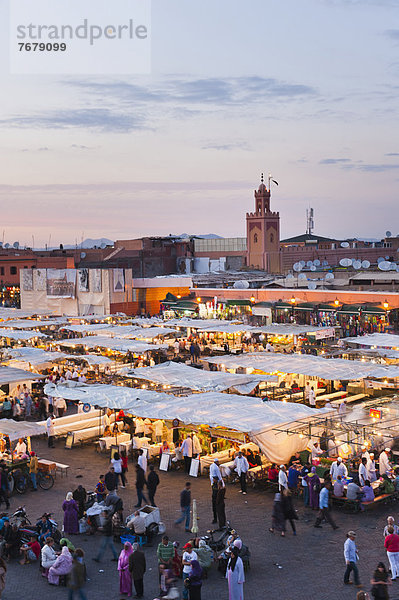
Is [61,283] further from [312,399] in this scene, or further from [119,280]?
[312,399]

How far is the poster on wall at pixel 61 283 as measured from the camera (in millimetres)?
49125

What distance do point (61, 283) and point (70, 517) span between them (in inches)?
1510

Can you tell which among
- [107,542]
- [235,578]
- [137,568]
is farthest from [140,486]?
[235,578]

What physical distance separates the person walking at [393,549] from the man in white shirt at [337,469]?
3668 mm

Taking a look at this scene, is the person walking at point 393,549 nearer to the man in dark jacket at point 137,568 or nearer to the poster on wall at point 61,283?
the man in dark jacket at point 137,568

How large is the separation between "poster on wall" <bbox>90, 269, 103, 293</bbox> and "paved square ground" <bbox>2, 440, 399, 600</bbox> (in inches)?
1276

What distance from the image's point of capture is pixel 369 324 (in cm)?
3409

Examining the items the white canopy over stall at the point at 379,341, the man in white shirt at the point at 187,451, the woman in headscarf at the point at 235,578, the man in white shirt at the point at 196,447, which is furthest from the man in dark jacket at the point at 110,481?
the white canopy over stall at the point at 379,341

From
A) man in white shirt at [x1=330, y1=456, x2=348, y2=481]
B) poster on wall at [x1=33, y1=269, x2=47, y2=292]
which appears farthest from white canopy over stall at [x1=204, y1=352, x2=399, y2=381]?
poster on wall at [x1=33, y1=269, x2=47, y2=292]

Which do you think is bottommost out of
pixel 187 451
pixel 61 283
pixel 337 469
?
pixel 187 451

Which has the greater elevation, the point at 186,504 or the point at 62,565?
the point at 186,504

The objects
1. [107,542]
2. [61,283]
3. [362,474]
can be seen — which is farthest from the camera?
[61,283]

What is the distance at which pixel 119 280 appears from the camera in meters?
48.0

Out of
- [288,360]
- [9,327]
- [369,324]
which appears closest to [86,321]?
[9,327]
